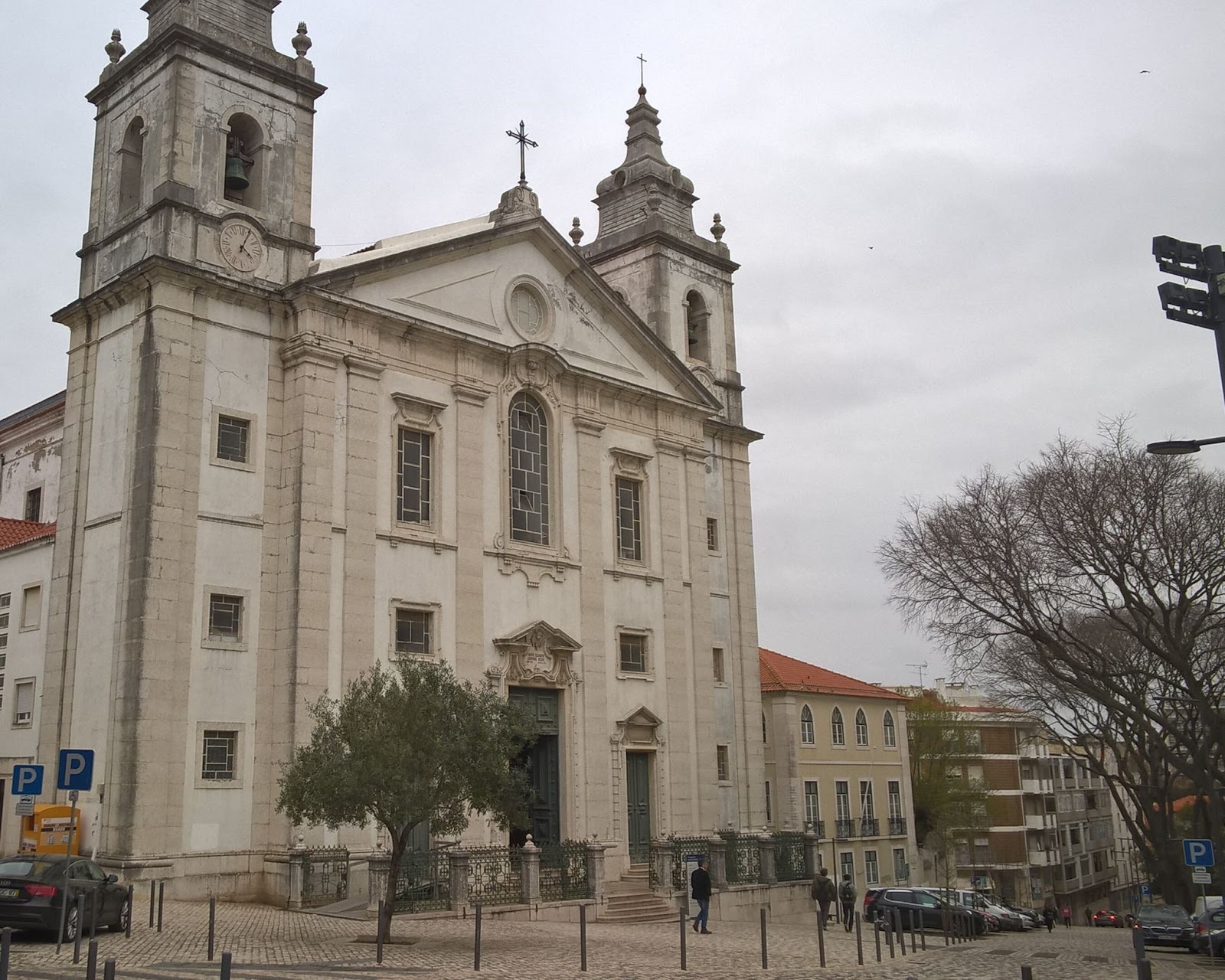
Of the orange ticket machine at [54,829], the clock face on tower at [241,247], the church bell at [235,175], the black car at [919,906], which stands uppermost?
the church bell at [235,175]

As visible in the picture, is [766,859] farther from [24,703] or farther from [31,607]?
[31,607]

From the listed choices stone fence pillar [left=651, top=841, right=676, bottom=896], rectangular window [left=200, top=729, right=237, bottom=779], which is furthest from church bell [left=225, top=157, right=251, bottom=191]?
stone fence pillar [left=651, top=841, right=676, bottom=896]

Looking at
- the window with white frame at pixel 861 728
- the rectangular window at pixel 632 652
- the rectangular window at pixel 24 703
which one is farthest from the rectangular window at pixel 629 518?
the window with white frame at pixel 861 728

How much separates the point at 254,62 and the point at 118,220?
4.44 meters

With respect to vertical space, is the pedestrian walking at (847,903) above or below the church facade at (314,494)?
below

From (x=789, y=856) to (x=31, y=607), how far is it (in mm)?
18587

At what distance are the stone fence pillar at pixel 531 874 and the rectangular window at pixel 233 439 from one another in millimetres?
9409

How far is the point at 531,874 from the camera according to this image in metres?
23.4

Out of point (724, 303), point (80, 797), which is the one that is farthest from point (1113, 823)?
point (80, 797)

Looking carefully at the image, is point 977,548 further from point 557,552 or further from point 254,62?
point 254,62

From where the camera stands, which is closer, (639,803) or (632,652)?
(639,803)

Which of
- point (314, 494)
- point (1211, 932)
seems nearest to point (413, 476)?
point (314, 494)

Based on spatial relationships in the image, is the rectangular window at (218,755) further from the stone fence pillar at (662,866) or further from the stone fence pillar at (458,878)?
the stone fence pillar at (662,866)

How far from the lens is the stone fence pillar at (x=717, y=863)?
28.4 meters
